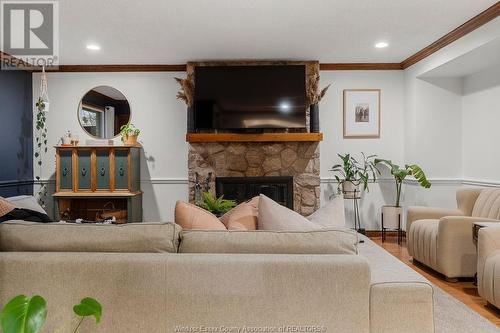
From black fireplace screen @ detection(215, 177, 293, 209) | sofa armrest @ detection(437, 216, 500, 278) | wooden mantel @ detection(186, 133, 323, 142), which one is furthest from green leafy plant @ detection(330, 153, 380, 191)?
sofa armrest @ detection(437, 216, 500, 278)

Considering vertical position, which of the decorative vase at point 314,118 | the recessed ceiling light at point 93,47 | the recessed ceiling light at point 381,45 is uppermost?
the recessed ceiling light at point 381,45

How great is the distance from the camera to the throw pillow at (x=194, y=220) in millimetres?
1996

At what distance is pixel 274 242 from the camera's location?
1776 millimetres

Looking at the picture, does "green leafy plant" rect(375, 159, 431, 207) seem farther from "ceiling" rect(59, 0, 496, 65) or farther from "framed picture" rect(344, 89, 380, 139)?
"ceiling" rect(59, 0, 496, 65)

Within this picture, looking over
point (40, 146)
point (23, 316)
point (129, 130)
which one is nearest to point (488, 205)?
point (23, 316)

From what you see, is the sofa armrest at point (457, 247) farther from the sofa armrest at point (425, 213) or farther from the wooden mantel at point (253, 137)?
the wooden mantel at point (253, 137)

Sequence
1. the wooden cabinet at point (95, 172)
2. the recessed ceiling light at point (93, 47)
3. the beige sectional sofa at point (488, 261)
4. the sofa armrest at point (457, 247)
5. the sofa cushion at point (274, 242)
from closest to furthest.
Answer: the sofa cushion at point (274, 242) < the beige sectional sofa at point (488, 261) < the sofa armrest at point (457, 247) < the recessed ceiling light at point (93, 47) < the wooden cabinet at point (95, 172)

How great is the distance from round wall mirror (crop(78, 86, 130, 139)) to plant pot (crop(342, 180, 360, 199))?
3.12 metres

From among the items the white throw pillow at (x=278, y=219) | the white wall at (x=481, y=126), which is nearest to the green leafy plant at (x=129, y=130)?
the white throw pillow at (x=278, y=219)

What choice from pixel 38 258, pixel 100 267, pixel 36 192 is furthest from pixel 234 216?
pixel 36 192

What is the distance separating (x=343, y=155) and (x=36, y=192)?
4343 mm

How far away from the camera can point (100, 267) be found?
5.51 ft

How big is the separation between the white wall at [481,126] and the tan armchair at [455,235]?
28.6 inches

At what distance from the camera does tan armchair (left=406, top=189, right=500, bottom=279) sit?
11.7 ft
